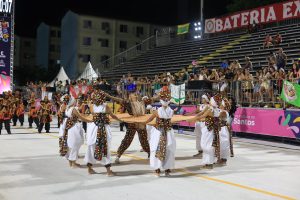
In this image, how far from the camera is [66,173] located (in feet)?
31.2

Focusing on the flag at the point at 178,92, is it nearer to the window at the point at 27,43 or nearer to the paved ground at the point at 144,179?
the paved ground at the point at 144,179

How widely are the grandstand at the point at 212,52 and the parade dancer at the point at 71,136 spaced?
15.9 m

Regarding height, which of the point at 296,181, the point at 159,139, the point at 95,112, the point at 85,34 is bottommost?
the point at 296,181

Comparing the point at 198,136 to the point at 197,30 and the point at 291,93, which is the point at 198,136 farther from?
the point at 197,30

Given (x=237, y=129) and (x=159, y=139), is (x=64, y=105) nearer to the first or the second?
(x=159, y=139)

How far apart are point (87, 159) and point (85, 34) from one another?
5427 cm

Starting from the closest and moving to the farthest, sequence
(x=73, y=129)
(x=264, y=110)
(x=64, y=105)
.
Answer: (x=73, y=129)
(x=64, y=105)
(x=264, y=110)

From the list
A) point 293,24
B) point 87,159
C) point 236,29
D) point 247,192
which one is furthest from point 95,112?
point 236,29

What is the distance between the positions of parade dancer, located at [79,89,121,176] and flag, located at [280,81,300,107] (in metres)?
8.97

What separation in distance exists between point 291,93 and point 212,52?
Answer: 16.6m

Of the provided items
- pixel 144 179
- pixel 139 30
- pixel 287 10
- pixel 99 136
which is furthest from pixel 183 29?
pixel 144 179

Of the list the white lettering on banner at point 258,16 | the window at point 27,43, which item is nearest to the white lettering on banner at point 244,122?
the white lettering on banner at point 258,16

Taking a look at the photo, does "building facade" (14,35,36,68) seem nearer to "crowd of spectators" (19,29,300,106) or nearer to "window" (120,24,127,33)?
"window" (120,24,127,33)

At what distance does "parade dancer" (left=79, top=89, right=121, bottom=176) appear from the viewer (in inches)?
357
